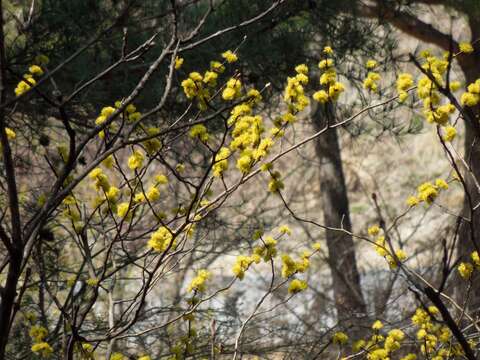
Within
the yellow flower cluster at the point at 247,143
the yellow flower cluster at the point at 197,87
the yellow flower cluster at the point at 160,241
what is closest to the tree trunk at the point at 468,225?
the yellow flower cluster at the point at 247,143

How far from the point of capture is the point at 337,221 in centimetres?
921

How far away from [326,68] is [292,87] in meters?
0.16

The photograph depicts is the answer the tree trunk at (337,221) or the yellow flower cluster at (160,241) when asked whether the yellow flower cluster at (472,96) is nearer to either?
the yellow flower cluster at (160,241)

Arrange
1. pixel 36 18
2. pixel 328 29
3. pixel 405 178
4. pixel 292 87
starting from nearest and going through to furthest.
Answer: pixel 292 87, pixel 36 18, pixel 328 29, pixel 405 178

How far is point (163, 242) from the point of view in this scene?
7.80ft

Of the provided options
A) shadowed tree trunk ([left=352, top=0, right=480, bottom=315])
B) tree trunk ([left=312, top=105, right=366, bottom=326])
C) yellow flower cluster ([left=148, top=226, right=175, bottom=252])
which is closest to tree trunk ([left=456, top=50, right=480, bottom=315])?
shadowed tree trunk ([left=352, top=0, right=480, bottom=315])

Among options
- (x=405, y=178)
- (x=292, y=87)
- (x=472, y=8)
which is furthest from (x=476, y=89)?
(x=405, y=178)

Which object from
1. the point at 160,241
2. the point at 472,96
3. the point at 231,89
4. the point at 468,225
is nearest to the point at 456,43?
the point at 468,225

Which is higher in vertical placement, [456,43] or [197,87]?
[456,43]

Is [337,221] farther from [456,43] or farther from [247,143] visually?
[247,143]

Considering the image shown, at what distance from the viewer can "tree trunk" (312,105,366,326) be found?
8.12m

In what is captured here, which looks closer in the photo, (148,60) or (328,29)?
(148,60)

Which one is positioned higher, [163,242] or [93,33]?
[93,33]

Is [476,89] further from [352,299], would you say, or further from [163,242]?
[352,299]
